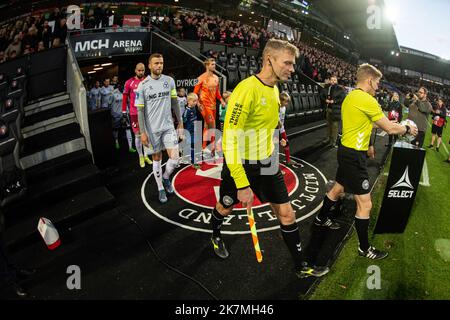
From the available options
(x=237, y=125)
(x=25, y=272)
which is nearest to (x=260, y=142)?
(x=237, y=125)

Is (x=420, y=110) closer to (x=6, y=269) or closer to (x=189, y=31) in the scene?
(x=6, y=269)

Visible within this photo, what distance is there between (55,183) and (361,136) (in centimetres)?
493

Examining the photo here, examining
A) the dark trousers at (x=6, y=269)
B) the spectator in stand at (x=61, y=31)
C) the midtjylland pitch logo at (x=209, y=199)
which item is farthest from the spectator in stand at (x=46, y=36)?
the dark trousers at (x=6, y=269)

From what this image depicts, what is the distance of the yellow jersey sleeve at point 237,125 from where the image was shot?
253 cm

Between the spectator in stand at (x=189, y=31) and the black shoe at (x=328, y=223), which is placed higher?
→ the spectator in stand at (x=189, y=31)

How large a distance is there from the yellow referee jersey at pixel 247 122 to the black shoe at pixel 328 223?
1.88 meters

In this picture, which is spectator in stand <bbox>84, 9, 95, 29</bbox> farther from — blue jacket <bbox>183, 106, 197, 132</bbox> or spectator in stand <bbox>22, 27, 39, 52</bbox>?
blue jacket <bbox>183, 106, 197, 132</bbox>

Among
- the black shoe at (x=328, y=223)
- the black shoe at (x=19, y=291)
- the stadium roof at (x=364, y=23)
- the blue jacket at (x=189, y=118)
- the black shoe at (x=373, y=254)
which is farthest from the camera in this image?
the stadium roof at (x=364, y=23)

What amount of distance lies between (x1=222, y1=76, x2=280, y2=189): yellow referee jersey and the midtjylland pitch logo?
1.85m

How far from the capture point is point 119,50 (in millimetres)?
10391

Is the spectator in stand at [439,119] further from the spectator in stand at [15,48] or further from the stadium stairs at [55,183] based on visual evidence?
the spectator in stand at [15,48]

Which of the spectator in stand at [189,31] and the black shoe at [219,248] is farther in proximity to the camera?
the spectator in stand at [189,31]

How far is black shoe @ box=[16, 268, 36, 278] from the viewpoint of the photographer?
319 centimetres
